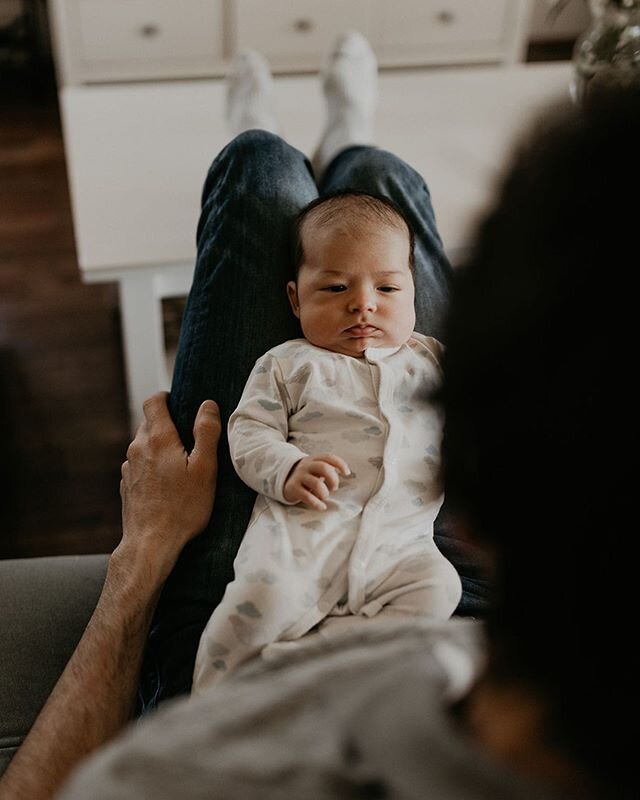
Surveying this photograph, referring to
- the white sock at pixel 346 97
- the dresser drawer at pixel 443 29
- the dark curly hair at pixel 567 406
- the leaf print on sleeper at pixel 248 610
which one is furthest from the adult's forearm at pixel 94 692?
the dresser drawer at pixel 443 29

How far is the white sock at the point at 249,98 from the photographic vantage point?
1893mm

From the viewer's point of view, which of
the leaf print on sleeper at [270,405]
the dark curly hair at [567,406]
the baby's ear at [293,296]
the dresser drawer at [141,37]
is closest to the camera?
the dark curly hair at [567,406]

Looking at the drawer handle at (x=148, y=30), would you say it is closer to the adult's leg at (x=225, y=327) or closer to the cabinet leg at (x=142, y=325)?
the cabinet leg at (x=142, y=325)

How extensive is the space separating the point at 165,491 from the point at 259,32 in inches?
101

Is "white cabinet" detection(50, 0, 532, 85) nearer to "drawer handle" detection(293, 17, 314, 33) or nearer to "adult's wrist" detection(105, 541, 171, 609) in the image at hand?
"drawer handle" detection(293, 17, 314, 33)

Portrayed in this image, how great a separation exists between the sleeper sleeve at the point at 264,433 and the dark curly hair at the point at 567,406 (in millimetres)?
551

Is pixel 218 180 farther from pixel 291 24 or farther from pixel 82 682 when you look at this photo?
pixel 291 24

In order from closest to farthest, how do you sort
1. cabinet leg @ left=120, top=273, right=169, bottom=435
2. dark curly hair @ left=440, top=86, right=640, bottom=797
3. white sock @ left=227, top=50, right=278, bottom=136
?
dark curly hair @ left=440, top=86, right=640, bottom=797 → cabinet leg @ left=120, top=273, right=169, bottom=435 → white sock @ left=227, top=50, right=278, bottom=136

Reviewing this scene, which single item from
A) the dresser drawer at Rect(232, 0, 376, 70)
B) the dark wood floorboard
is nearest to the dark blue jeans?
the dark wood floorboard

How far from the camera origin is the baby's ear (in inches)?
47.4

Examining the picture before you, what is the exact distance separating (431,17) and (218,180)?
7.52 feet

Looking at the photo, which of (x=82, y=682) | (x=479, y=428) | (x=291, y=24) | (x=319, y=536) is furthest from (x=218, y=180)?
(x=291, y=24)

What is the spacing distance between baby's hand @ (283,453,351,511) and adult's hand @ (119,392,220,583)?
5.1 inches

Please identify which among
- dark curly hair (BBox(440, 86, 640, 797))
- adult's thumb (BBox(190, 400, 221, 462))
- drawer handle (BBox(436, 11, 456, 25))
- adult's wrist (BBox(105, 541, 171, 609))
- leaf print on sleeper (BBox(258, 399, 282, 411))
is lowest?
adult's wrist (BBox(105, 541, 171, 609))
